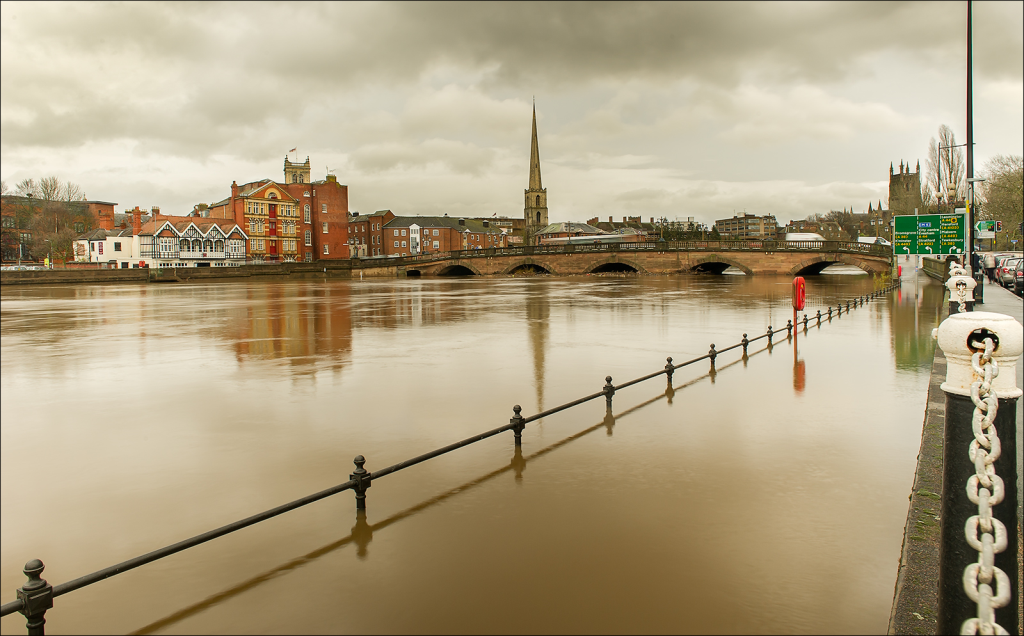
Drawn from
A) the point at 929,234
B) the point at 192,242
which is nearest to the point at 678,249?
the point at 929,234

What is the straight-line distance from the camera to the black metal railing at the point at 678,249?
62.5m

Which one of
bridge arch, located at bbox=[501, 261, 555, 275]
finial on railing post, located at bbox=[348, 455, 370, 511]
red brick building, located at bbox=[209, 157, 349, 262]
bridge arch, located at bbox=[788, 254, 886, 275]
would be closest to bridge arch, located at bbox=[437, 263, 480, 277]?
bridge arch, located at bbox=[501, 261, 555, 275]

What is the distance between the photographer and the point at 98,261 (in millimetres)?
85500

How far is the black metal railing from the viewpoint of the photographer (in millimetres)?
62481

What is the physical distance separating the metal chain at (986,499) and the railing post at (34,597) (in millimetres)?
5177

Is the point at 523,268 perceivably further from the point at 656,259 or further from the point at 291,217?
the point at 291,217

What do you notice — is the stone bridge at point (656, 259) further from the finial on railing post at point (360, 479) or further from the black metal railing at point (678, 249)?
the finial on railing post at point (360, 479)

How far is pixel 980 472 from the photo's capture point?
9.16ft

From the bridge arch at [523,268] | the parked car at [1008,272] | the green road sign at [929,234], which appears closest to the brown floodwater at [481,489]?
the green road sign at [929,234]

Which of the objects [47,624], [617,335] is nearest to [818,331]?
[617,335]

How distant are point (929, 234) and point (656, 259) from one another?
4806cm

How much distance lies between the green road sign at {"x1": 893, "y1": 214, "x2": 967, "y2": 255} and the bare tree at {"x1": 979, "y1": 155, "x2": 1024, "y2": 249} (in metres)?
30.3

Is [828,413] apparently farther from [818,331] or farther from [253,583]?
[818,331]

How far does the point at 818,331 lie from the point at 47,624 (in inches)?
846
